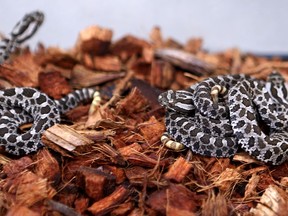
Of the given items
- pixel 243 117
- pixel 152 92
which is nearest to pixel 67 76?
pixel 152 92

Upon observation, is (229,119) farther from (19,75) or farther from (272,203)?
(19,75)

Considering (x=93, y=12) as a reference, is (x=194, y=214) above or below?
below

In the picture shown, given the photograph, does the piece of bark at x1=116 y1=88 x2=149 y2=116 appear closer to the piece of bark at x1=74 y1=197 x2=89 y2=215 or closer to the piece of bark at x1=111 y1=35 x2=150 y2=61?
the piece of bark at x1=74 y1=197 x2=89 y2=215

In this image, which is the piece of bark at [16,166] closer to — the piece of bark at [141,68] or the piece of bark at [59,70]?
the piece of bark at [59,70]

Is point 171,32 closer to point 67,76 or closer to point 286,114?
point 67,76

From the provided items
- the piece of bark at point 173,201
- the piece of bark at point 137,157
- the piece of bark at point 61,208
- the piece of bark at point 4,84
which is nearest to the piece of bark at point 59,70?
the piece of bark at point 4,84
